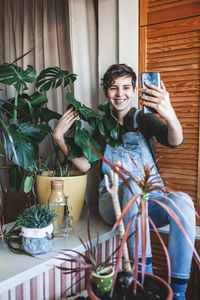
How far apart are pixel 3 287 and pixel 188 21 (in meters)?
1.56

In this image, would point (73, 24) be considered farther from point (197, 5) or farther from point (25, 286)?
point (25, 286)

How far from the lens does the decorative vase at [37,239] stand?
1134 mm

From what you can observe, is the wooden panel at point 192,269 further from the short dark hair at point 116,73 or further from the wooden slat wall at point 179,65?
the short dark hair at point 116,73

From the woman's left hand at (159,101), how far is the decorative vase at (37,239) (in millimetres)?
709

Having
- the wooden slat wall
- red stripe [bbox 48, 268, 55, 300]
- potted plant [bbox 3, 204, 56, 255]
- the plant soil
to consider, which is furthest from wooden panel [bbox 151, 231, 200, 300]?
the plant soil

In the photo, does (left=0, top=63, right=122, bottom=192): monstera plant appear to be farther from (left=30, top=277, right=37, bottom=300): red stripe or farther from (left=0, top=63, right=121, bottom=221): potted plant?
(left=30, top=277, right=37, bottom=300): red stripe

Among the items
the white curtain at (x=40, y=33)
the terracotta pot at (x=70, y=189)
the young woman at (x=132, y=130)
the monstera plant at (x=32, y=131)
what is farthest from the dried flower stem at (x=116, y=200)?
the white curtain at (x=40, y=33)

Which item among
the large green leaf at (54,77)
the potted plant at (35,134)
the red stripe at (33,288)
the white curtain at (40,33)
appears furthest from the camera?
the white curtain at (40,33)

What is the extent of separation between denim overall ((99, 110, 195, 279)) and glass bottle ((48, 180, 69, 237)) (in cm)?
20

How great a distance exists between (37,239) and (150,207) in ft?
1.80

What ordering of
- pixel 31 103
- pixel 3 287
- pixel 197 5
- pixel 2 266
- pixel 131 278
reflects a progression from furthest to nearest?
pixel 31 103 → pixel 197 5 → pixel 2 266 → pixel 3 287 → pixel 131 278

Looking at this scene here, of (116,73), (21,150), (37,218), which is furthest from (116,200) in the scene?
(116,73)

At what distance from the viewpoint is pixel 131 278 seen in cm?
75

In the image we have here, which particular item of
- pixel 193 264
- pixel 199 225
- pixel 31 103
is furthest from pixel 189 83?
pixel 193 264
